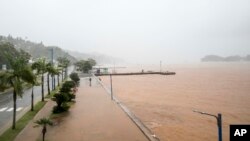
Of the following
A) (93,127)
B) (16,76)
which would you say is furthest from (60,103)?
(16,76)

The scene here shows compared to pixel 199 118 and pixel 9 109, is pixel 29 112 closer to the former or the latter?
pixel 9 109

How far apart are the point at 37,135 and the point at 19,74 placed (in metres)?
4.87

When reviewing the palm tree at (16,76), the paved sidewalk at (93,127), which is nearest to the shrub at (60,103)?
the paved sidewalk at (93,127)

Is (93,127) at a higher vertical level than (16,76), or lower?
lower

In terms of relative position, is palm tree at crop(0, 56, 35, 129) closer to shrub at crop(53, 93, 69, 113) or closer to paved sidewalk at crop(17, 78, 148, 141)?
paved sidewalk at crop(17, 78, 148, 141)

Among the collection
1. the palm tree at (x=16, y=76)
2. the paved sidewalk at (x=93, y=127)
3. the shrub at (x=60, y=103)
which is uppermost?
the palm tree at (x=16, y=76)

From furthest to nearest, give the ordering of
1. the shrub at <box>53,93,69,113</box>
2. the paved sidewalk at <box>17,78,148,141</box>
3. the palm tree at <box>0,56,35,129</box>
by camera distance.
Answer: the shrub at <box>53,93,69,113</box> < the palm tree at <box>0,56,35,129</box> < the paved sidewalk at <box>17,78,148,141</box>

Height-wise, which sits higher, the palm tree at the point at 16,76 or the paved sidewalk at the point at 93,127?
the palm tree at the point at 16,76

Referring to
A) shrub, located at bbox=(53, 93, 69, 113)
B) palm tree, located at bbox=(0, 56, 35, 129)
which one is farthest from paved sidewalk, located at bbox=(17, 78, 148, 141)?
palm tree, located at bbox=(0, 56, 35, 129)

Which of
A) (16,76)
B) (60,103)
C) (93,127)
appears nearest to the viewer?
(16,76)

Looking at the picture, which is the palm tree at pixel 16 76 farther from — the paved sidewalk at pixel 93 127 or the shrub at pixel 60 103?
the shrub at pixel 60 103

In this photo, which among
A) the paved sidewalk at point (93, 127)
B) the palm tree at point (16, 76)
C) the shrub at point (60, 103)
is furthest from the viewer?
the shrub at point (60, 103)

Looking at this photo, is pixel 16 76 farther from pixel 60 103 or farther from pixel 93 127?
pixel 60 103

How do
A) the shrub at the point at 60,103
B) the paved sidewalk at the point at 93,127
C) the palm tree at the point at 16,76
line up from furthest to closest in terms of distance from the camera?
the shrub at the point at 60,103
the palm tree at the point at 16,76
the paved sidewalk at the point at 93,127
